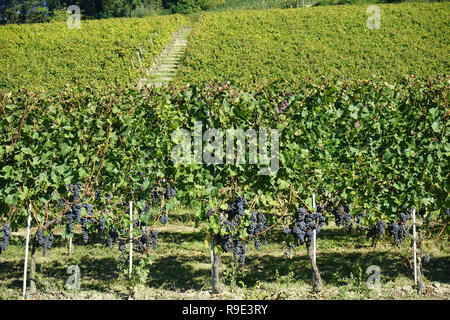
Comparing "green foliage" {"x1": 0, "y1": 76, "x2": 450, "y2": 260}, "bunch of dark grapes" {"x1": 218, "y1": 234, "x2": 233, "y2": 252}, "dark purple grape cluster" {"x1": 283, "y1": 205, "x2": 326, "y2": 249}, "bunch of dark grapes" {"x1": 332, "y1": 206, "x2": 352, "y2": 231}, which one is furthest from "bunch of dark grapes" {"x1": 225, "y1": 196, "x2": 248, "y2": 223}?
"bunch of dark grapes" {"x1": 332, "y1": 206, "x2": 352, "y2": 231}

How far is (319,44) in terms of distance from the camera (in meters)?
30.4

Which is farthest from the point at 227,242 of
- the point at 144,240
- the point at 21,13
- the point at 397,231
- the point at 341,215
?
the point at 21,13

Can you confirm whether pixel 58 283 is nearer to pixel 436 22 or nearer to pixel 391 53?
pixel 391 53

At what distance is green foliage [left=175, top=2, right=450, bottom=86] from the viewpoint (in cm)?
2659

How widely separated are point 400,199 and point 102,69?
80.6ft

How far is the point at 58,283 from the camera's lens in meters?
5.86

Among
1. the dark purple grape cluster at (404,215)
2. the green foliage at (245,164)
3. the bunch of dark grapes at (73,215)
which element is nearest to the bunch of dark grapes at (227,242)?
the green foliage at (245,164)

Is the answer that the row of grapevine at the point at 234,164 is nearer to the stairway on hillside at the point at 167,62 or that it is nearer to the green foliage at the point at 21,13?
the stairway on hillside at the point at 167,62

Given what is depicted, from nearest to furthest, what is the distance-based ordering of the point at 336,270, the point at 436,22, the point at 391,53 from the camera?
the point at 336,270
the point at 391,53
the point at 436,22

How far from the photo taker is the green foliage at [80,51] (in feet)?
87.7

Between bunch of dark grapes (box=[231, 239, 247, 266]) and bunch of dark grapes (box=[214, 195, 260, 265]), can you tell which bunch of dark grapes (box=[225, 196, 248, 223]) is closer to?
bunch of dark grapes (box=[214, 195, 260, 265])

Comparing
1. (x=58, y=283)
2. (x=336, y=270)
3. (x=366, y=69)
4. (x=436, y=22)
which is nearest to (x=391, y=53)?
(x=366, y=69)

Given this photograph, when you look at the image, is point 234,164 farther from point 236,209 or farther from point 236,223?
point 236,223

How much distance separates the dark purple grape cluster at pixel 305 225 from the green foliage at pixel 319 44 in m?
17.8
